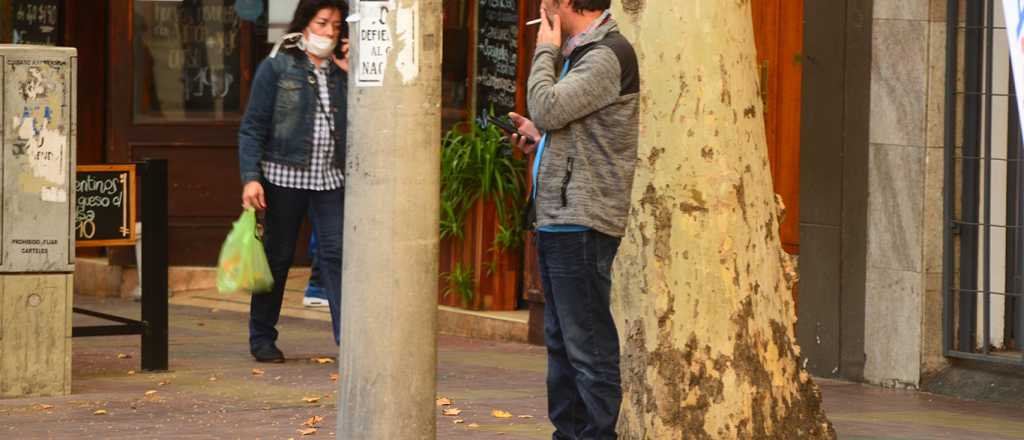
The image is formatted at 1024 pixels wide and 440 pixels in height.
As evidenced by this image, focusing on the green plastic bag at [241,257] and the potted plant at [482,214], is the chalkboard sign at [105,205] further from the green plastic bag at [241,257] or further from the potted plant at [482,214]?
the potted plant at [482,214]

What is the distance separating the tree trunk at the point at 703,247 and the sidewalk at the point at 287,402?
119 centimetres

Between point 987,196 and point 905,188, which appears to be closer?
point 987,196

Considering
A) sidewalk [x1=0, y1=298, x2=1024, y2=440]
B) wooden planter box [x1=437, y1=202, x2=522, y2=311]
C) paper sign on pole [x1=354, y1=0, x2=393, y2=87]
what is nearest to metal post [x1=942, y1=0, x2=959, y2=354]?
sidewalk [x1=0, y1=298, x2=1024, y2=440]

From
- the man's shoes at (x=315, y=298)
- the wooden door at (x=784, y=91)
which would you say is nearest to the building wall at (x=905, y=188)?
the wooden door at (x=784, y=91)

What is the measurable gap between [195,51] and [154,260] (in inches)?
172

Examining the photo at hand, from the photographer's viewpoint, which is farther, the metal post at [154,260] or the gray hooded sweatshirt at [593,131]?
the metal post at [154,260]

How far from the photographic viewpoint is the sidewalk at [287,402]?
7.59m

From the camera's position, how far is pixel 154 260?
9.20m

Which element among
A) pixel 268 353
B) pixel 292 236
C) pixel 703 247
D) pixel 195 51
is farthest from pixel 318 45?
pixel 195 51

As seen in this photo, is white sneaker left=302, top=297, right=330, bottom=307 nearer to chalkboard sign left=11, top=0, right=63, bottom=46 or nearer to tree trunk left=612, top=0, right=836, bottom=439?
chalkboard sign left=11, top=0, right=63, bottom=46

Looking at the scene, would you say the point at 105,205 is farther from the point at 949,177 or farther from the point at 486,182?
the point at 949,177

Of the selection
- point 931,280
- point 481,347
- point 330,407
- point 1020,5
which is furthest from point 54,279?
point 1020,5

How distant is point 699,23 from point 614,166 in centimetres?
59

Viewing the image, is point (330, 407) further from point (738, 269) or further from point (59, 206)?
point (738, 269)
